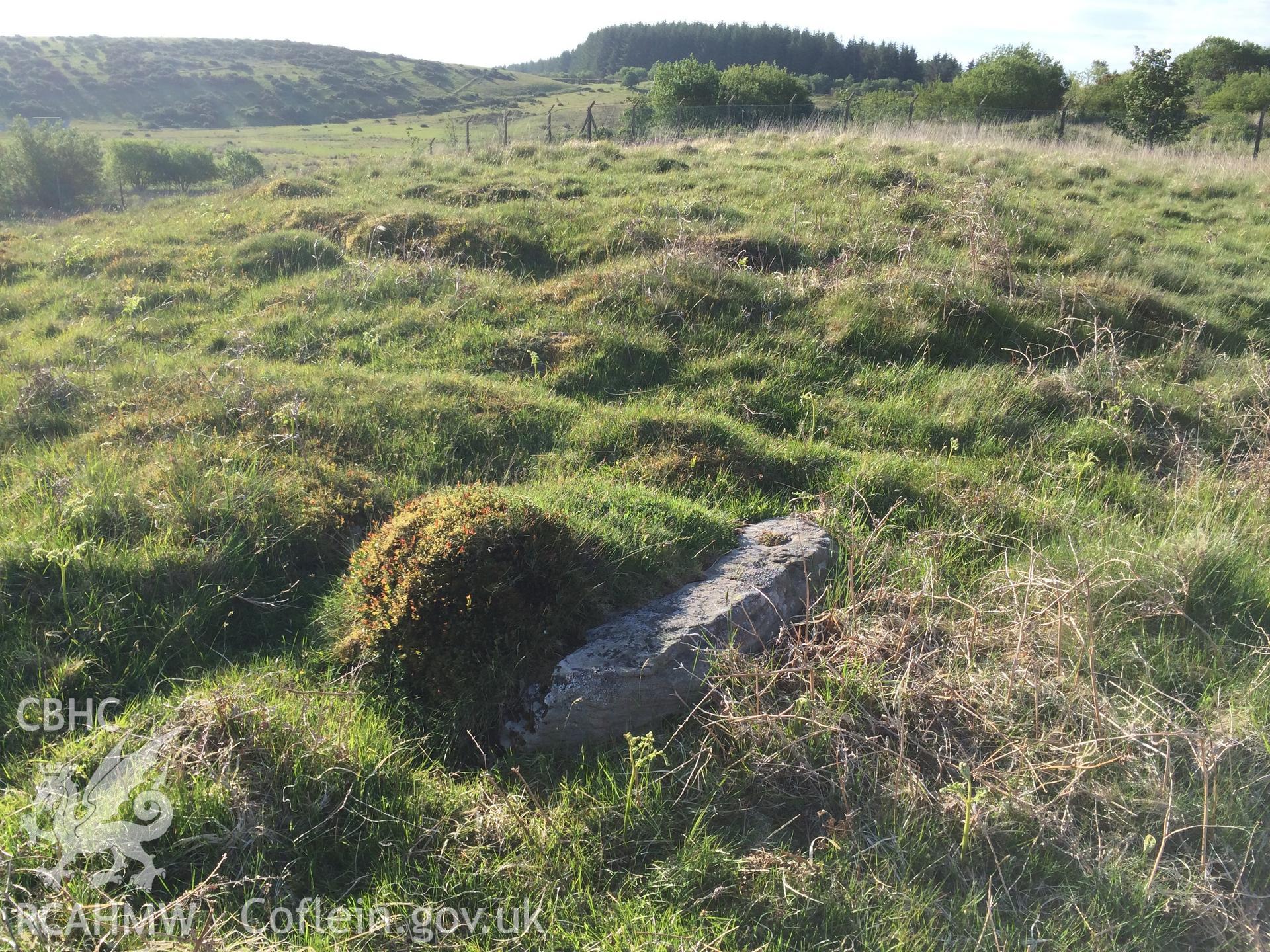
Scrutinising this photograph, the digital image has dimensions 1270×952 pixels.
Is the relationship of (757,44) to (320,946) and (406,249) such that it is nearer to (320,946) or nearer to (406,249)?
(406,249)

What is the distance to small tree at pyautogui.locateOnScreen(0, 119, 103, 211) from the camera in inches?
952

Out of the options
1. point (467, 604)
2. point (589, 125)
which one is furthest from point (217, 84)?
point (467, 604)

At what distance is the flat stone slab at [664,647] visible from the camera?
330cm

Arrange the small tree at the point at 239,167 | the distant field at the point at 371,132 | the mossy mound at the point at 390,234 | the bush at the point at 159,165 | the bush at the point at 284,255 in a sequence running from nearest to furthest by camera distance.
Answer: the bush at the point at 284,255 < the mossy mound at the point at 390,234 < the bush at the point at 159,165 < the small tree at the point at 239,167 < the distant field at the point at 371,132

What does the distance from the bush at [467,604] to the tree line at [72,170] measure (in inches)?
1080

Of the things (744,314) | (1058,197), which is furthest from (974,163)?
(744,314)

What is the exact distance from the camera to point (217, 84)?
90312 millimetres

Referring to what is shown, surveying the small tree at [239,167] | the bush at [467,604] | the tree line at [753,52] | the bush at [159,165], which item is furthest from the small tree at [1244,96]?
the tree line at [753,52]

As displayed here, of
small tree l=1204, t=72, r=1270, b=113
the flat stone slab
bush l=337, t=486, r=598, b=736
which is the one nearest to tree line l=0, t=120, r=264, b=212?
bush l=337, t=486, r=598, b=736

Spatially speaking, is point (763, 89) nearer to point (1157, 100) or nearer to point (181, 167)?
point (1157, 100)

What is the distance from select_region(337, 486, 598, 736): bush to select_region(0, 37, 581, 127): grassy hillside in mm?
89564

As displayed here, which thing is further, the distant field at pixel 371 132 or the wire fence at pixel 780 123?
the distant field at pixel 371 132

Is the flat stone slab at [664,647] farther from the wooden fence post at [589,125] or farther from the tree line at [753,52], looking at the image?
the tree line at [753,52]

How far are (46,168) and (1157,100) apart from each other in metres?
35.4
